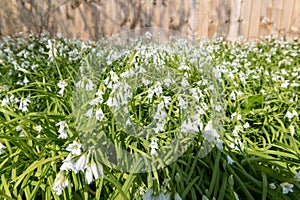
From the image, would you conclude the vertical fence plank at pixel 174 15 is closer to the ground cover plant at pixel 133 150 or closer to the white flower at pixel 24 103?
the ground cover plant at pixel 133 150

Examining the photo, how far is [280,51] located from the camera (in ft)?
15.9

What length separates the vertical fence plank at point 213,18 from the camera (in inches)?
214

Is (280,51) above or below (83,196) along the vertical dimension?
above

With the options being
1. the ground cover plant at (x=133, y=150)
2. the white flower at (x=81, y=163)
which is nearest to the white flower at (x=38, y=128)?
the ground cover plant at (x=133, y=150)

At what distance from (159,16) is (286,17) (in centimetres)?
254

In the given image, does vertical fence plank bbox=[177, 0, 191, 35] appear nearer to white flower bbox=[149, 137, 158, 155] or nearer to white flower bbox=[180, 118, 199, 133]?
white flower bbox=[180, 118, 199, 133]

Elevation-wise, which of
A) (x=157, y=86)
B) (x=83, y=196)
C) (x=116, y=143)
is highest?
(x=157, y=86)

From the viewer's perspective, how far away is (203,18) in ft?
18.0

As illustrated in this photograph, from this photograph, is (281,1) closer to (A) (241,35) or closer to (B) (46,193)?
(A) (241,35)

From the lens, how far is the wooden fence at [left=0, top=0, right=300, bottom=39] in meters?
5.43

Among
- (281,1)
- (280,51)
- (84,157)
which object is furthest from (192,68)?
(281,1)

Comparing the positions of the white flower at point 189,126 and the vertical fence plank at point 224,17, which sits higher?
the vertical fence plank at point 224,17

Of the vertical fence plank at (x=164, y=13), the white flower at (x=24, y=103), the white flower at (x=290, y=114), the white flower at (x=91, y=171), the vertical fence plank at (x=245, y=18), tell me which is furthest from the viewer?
the vertical fence plank at (x=245, y=18)

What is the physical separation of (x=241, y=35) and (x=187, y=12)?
1188mm
